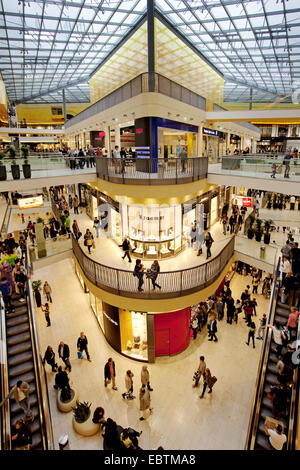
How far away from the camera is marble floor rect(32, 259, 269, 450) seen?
9.05 metres

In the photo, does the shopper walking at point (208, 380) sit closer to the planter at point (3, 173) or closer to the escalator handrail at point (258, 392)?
the escalator handrail at point (258, 392)

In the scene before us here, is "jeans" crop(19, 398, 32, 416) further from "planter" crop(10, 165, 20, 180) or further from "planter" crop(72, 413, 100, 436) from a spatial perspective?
"planter" crop(10, 165, 20, 180)

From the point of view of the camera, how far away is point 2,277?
991 cm

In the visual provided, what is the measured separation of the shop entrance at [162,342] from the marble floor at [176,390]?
0.32 metres

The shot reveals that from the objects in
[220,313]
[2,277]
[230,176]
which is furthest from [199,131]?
[2,277]

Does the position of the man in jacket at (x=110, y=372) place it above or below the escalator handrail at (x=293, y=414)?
below

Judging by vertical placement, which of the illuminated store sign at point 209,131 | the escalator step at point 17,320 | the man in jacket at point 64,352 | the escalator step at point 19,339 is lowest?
the man in jacket at point 64,352

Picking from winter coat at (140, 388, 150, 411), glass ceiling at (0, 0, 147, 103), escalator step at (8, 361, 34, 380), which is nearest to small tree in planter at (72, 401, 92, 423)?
winter coat at (140, 388, 150, 411)

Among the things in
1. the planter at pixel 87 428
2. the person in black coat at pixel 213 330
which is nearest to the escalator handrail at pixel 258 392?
the person in black coat at pixel 213 330

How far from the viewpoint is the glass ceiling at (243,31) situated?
14461 mm

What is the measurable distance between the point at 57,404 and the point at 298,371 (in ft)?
28.4

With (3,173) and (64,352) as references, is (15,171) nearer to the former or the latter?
(3,173)

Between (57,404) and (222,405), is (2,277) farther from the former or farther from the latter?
(222,405)

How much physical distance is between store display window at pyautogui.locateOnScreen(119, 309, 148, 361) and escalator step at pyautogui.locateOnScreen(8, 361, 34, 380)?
4.68 meters
